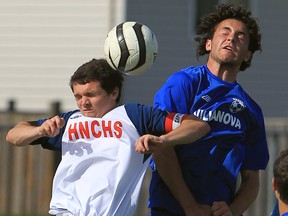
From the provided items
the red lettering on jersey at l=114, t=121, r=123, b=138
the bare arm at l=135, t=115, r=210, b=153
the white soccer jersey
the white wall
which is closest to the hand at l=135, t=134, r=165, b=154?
the bare arm at l=135, t=115, r=210, b=153

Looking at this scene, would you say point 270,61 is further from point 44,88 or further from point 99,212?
point 99,212

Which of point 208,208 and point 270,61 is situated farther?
point 270,61

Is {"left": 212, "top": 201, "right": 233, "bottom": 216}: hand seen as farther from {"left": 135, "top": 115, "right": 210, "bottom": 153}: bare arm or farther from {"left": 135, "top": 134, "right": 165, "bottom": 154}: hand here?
{"left": 135, "top": 134, "right": 165, "bottom": 154}: hand

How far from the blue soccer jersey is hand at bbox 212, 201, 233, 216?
0.17ft

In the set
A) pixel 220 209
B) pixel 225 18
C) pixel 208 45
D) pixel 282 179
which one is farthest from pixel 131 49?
pixel 282 179

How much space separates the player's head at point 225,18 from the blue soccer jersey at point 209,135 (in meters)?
0.29

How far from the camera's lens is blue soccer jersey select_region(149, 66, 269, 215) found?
5789 mm

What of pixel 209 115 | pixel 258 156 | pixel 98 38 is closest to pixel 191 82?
pixel 209 115

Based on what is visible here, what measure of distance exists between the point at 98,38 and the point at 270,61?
10.9ft

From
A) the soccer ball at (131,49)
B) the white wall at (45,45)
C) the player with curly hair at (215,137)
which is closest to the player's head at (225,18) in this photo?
the player with curly hair at (215,137)

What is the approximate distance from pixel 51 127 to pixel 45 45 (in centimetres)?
1258

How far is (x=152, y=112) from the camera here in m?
5.59

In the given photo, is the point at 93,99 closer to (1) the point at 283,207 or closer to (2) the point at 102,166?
(2) the point at 102,166

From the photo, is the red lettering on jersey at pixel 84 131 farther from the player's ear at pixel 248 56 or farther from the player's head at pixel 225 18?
the player's ear at pixel 248 56
